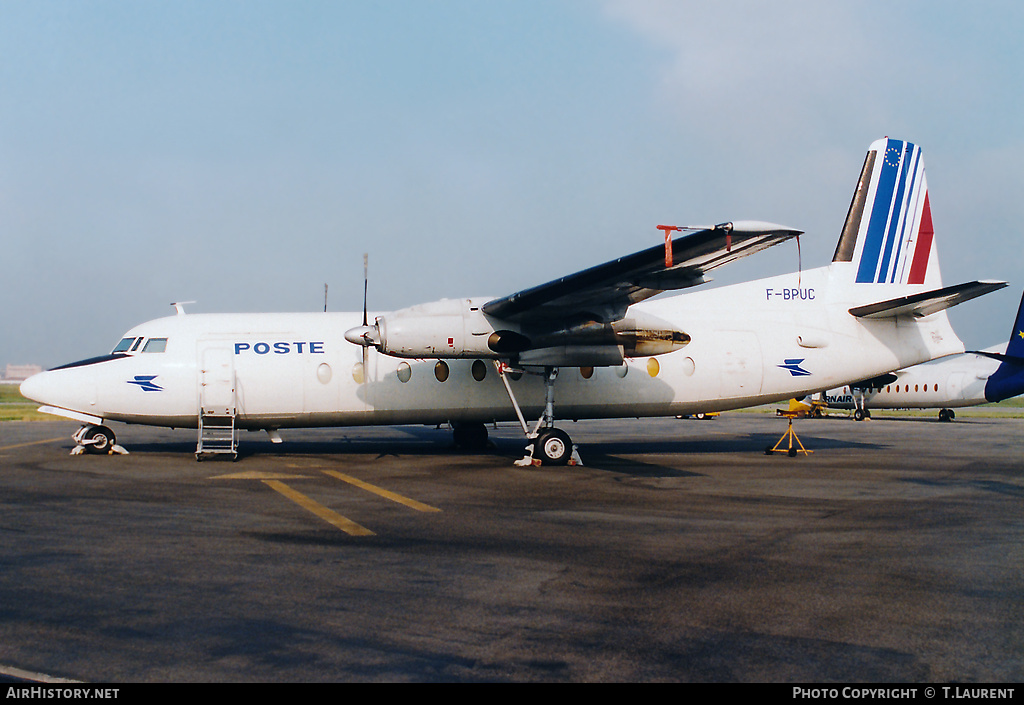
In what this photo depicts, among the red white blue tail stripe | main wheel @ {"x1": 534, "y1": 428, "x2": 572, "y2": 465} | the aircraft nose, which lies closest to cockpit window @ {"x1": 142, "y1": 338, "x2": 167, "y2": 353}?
the aircraft nose

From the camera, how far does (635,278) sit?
43.5 ft

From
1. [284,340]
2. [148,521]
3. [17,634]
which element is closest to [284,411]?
[284,340]

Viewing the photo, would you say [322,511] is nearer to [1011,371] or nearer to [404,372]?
[404,372]

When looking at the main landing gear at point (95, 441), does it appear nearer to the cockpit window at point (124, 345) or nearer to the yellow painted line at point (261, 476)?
the cockpit window at point (124, 345)

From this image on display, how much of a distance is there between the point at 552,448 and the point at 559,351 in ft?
6.74

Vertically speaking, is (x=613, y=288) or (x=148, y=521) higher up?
(x=613, y=288)

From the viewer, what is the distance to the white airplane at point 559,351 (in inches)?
572

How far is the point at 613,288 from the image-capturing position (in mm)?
13758

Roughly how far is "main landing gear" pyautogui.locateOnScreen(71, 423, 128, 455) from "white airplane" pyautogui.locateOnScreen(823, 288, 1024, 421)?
3157 cm

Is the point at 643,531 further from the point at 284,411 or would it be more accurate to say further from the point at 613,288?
the point at 284,411

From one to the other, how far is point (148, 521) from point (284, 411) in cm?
757

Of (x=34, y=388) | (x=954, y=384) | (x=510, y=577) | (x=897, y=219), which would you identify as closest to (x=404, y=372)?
(x=34, y=388)
